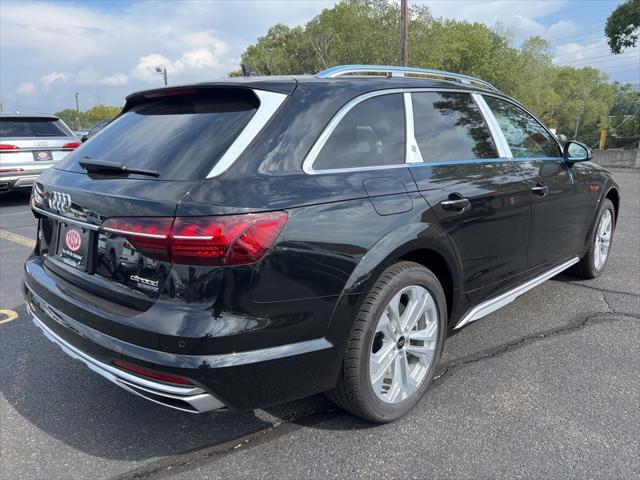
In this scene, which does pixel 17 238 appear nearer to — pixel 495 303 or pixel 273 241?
pixel 273 241

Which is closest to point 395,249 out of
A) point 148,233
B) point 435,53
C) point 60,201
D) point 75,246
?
point 148,233

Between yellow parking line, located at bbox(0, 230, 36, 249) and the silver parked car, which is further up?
the silver parked car

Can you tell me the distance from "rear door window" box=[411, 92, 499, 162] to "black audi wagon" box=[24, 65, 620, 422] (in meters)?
0.02

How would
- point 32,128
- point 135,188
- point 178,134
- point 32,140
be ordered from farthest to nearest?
1. point 32,128
2. point 32,140
3. point 178,134
4. point 135,188

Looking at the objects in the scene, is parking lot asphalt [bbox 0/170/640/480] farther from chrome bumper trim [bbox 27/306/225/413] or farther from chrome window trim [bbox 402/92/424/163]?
chrome window trim [bbox 402/92/424/163]

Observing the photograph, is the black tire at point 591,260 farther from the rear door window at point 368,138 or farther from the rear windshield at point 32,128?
the rear windshield at point 32,128

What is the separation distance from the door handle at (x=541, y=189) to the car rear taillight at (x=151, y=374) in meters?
2.63

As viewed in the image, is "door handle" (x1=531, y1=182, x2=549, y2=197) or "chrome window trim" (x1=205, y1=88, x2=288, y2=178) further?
"door handle" (x1=531, y1=182, x2=549, y2=197)

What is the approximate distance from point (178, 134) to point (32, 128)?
29.1 ft

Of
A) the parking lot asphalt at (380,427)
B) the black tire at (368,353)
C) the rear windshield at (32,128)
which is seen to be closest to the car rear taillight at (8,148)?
the rear windshield at (32,128)

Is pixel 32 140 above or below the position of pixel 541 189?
above

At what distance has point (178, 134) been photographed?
2.27 m

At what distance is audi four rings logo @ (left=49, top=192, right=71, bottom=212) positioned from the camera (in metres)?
2.33

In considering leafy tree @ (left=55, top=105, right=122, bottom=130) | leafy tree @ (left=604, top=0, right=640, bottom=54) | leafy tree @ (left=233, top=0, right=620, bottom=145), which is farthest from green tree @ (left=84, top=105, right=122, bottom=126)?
leafy tree @ (left=604, top=0, right=640, bottom=54)
